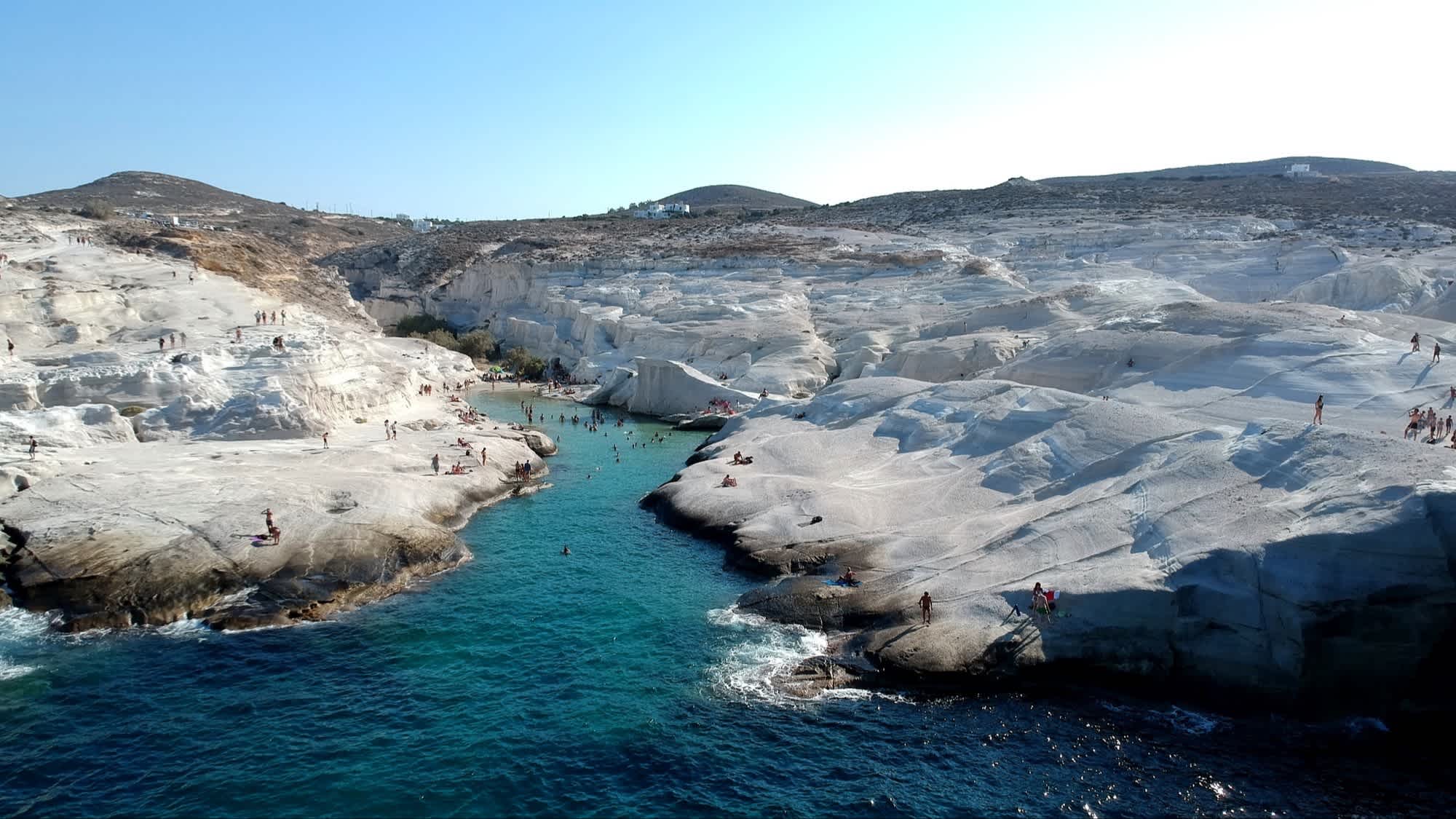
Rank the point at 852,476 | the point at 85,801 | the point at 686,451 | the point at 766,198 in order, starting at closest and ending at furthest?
the point at 85,801
the point at 852,476
the point at 686,451
the point at 766,198

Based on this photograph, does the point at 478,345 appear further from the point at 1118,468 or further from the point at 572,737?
the point at 572,737

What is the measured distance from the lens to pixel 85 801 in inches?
507

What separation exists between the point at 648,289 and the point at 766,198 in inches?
3886

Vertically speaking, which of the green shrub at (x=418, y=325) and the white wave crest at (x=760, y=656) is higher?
the green shrub at (x=418, y=325)

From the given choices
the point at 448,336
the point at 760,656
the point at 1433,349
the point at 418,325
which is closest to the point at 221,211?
the point at 418,325

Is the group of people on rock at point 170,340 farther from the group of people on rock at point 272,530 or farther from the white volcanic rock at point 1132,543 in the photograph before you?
the white volcanic rock at point 1132,543

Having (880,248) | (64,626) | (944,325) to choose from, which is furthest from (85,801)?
(880,248)

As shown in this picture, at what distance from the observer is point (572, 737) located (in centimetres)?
1488

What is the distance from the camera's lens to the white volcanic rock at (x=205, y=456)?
20000 millimetres

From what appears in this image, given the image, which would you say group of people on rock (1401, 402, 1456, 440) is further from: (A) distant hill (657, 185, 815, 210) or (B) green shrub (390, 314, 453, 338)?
(A) distant hill (657, 185, 815, 210)

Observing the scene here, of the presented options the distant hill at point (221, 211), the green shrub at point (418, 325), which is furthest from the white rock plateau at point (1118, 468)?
the distant hill at point (221, 211)

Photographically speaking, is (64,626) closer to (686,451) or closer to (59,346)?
(59,346)

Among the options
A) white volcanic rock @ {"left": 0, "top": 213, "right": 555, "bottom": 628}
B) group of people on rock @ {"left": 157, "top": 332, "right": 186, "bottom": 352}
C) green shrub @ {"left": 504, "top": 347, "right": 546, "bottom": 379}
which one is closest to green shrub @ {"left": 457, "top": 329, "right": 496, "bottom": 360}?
green shrub @ {"left": 504, "top": 347, "right": 546, "bottom": 379}

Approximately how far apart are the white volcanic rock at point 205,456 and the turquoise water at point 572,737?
1.51 meters
